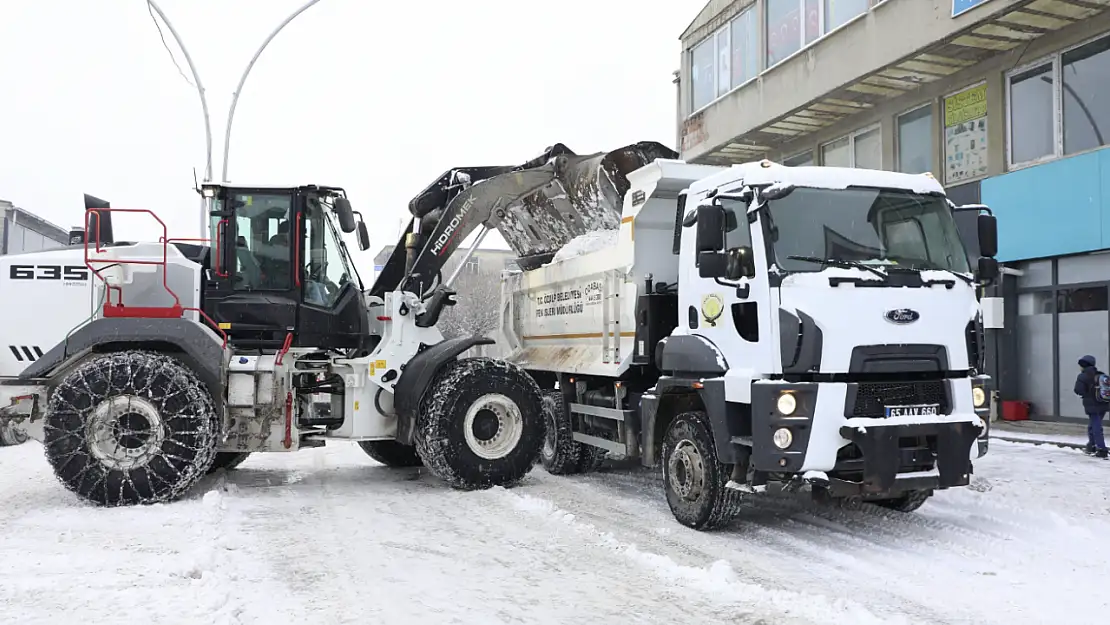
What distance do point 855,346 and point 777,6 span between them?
1532cm

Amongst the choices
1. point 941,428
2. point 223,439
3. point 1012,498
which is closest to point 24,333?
point 223,439

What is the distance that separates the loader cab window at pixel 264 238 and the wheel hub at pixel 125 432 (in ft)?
6.09

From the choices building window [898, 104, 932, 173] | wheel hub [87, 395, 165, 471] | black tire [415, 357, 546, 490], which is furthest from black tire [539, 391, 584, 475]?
building window [898, 104, 932, 173]

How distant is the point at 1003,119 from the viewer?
15.2 metres

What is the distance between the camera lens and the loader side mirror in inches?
389

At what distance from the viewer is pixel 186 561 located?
5.89m

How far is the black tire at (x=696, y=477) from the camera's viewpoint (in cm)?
→ 676

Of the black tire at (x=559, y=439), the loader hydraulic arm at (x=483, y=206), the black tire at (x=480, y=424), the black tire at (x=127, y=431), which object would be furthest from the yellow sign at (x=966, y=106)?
the black tire at (x=127, y=431)

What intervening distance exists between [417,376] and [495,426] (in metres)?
0.95

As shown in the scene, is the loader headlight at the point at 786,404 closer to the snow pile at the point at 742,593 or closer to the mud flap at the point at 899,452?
the mud flap at the point at 899,452

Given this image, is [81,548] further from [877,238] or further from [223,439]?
[877,238]

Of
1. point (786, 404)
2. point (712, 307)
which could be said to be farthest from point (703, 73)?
point (786, 404)

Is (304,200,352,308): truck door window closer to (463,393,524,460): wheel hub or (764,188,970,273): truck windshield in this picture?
(463,393,524,460): wheel hub

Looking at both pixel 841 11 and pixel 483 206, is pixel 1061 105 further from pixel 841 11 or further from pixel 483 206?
pixel 483 206
